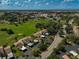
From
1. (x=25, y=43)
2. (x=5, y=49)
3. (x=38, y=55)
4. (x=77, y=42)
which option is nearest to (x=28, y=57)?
(x=38, y=55)

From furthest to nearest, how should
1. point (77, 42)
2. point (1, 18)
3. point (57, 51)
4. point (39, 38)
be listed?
1. point (1, 18)
2. point (39, 38)
3. point (77, 42)
4. point (57, 51)

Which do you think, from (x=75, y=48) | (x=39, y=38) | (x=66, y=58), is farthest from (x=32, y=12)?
(x=66, y=58)

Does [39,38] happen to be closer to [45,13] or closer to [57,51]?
[57,51]

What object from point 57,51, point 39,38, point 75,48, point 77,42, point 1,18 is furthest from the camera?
point 1,18

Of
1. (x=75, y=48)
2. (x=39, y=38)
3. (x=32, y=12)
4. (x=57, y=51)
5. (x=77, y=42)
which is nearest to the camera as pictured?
(x=57, y=51)

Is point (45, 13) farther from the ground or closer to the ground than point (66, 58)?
closer to the ground

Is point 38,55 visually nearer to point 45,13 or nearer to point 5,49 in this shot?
point 5,49

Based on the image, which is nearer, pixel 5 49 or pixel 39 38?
pixel 5 49

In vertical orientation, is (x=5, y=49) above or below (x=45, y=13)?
above

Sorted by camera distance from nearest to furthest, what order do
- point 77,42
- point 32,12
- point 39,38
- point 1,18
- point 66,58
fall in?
point 66,58, point 77,42, point 39,38, point 1,18, point 32,12
